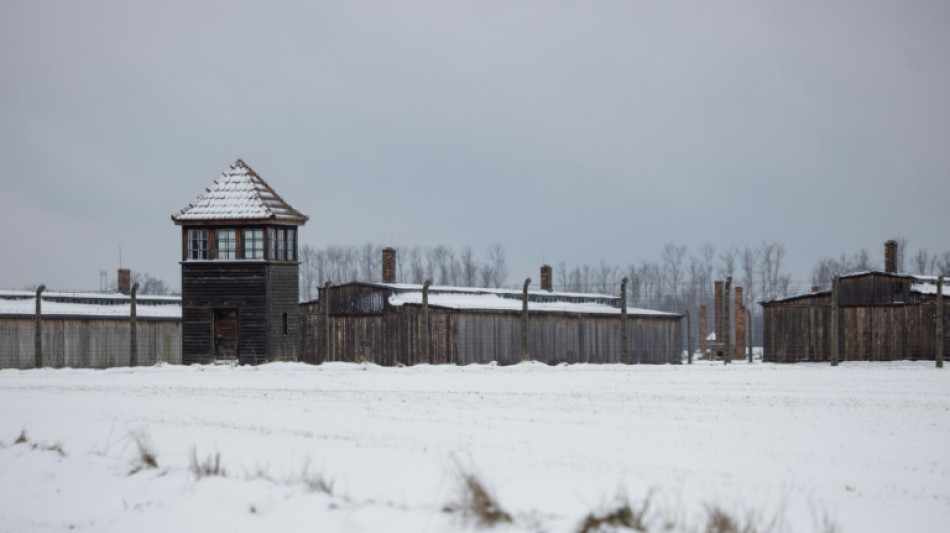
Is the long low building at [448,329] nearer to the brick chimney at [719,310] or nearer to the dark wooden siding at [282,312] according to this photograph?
the dark wooden siding at [282,312]

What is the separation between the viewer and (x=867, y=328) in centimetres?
4784

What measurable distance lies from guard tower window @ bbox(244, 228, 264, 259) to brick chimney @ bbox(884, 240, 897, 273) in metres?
31.9

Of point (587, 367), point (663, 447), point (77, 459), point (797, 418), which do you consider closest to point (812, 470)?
point (663, 447)

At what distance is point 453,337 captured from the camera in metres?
43.6

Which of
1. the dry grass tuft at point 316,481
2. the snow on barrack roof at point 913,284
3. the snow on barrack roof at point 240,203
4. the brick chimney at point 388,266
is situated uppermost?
the snow on barrack roof at point 240,203

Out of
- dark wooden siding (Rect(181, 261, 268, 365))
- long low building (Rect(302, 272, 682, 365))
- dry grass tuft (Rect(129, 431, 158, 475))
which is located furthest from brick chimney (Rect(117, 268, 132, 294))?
dry grass tuft (Rect(129, 431, 158, 475))

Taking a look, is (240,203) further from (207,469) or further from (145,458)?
(207,469)

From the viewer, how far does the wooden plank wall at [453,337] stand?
43.6 m

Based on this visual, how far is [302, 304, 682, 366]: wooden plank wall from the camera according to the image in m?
43.6

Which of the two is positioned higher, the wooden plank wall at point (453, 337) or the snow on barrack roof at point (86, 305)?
the snow on barrack roof at point (86, 305)

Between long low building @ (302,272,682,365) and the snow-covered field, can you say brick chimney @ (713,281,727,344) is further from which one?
the snow-covered field

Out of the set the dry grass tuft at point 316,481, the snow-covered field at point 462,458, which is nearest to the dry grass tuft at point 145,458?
the snow-covered field at point 462,458

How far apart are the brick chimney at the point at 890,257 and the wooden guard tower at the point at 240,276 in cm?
3076

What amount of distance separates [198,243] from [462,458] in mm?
30481
